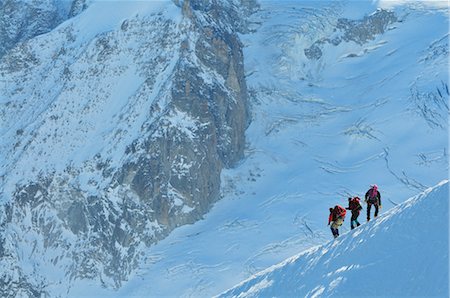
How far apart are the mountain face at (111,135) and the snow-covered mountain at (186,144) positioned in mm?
178

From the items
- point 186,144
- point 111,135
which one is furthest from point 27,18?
point 186,144

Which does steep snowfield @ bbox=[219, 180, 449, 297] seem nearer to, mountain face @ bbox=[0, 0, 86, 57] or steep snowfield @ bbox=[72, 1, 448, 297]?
steep snowfield @ bbox=[72, 1, 448, 297]

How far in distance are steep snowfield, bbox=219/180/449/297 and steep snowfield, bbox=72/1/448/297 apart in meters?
58.2

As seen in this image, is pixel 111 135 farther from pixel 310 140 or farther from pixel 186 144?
pixel 310 140

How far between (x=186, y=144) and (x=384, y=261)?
3230 inches

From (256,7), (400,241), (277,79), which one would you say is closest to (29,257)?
(277,79)

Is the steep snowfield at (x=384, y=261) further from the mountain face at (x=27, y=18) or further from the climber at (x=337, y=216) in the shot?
the mountain face at (x=27, y=18)

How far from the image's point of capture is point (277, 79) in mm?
136250

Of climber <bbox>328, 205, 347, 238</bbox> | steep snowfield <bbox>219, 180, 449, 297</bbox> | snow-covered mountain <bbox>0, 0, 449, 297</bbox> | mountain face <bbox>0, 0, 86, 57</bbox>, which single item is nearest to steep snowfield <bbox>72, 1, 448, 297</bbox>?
snow-covered mountain <bbox>0, 0, 449, 297</bbox>

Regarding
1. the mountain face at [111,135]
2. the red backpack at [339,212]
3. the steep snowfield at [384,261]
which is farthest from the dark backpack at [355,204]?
the mountain face at [111,135]

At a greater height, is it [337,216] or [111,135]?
[111,135]

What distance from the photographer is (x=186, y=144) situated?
389ft

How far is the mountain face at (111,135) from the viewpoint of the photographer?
11100 cm

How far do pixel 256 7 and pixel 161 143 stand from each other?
42.3m
